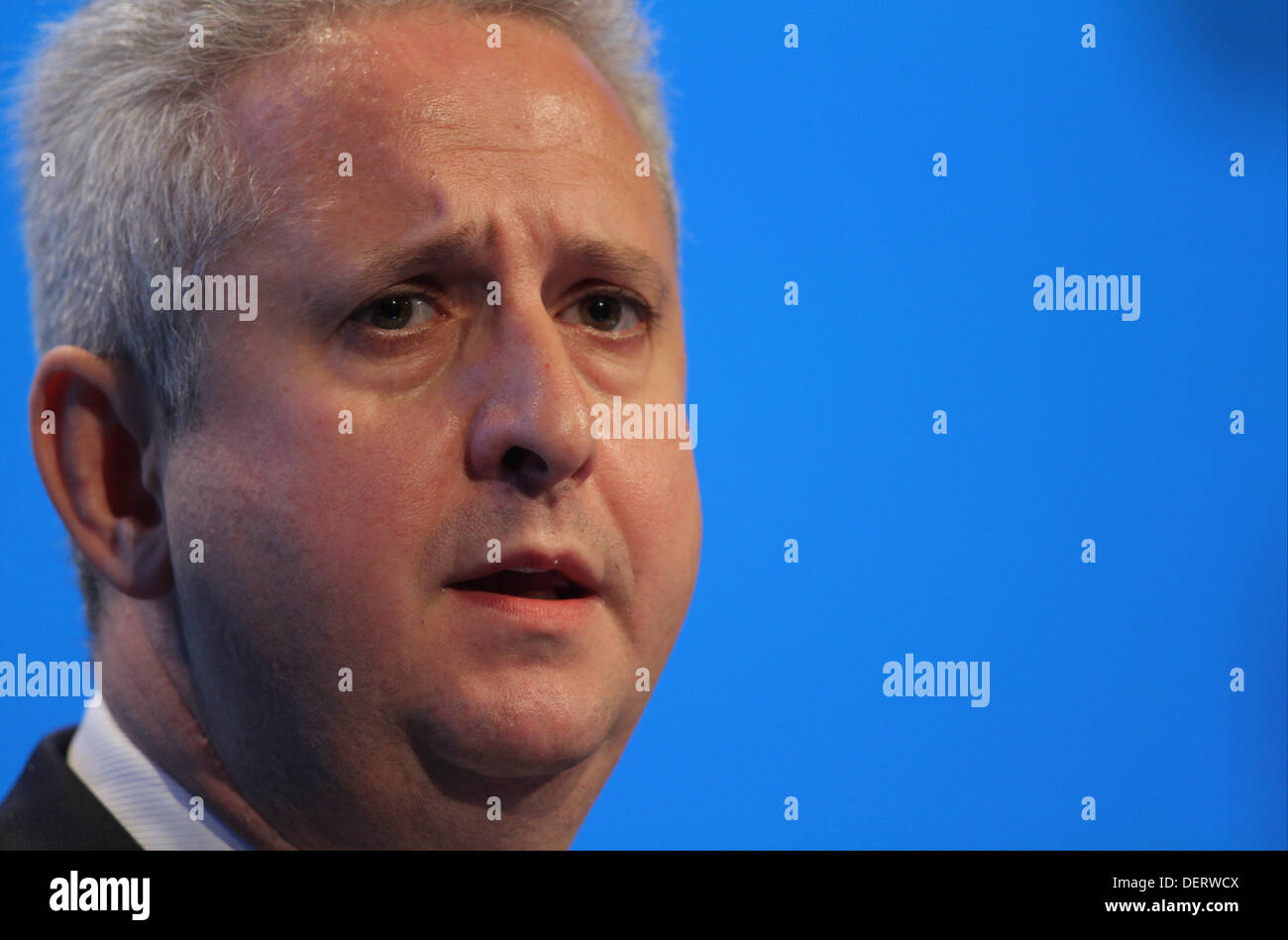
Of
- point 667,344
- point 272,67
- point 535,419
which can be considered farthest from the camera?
point 667,344

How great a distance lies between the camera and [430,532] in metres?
1.42

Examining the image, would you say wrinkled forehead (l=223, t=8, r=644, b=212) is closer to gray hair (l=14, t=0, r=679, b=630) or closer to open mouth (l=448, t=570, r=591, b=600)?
gray hair (l=14, t=0, r=679, b=630)

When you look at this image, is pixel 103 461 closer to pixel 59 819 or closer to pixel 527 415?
pixel 59 819

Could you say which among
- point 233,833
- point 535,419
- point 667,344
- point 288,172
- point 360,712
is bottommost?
point 233,833

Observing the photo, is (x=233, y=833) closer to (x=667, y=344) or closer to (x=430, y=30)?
(x=667, y=344)

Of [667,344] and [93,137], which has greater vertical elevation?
[93,137]

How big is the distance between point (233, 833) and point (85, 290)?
0.71 metres

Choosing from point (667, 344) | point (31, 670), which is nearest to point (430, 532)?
point (667, 344)

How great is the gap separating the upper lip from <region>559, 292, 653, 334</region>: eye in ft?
1.13

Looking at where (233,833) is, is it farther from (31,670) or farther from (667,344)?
(667,344)

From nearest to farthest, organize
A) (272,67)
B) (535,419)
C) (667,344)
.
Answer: (535,419), (272,67), (667,344)

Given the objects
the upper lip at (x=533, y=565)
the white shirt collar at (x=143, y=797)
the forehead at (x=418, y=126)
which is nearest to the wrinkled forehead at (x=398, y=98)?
the forehead at (x=418, y=126)

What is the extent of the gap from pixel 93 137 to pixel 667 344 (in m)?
0.80

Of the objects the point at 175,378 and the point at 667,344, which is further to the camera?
the point at 667,344
